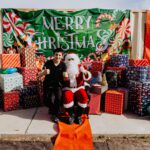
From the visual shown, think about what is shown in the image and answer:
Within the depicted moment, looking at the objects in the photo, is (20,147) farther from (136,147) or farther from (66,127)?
(136,147)

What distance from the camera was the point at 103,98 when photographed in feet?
18.9

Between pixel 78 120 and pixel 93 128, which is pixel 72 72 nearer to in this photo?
pixel 78 120

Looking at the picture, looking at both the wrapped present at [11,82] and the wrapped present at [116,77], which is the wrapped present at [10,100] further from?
the wrapped present at [116,77]

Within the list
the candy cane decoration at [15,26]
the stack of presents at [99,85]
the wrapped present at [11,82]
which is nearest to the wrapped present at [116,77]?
the stack of presents at [99,85]

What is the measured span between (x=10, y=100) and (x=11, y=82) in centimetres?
41

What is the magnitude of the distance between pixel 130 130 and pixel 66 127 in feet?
3.83

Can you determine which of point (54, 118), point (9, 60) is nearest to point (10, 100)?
point (9, 60)

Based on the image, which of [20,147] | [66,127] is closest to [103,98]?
[66,127]

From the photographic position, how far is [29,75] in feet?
19.8

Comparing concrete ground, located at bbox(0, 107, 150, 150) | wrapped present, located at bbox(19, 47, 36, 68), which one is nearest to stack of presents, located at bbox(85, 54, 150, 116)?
concrete ground, located at bbox(0, 107, 150, 150)

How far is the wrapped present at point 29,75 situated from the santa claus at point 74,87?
4.31ft

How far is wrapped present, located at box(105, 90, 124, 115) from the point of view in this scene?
17.7 feet

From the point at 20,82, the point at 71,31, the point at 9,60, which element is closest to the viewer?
the point at 20,82

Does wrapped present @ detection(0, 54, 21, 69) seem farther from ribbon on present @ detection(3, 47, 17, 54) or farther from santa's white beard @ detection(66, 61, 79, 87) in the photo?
santa's white beard @ detection(66, 61, 79, 87)
